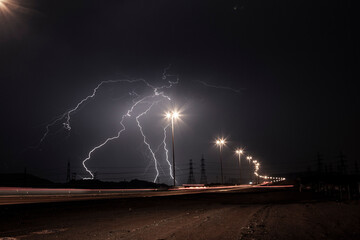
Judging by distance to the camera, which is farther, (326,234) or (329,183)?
(329,183)

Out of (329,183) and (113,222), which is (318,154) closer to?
(329,183)

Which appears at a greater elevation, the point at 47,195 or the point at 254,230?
the point at 47,195

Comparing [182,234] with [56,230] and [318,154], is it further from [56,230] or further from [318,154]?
[318,154]

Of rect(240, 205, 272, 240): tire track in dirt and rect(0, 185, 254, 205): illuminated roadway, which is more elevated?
rect(0, 185, 254, 205): illuminated roadway

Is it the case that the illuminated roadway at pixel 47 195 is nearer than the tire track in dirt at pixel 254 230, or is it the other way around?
the tire track in dirt at pixel 254 230

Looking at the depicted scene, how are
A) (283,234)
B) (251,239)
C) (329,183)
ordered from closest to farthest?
(251,239) < (283,234) < (329,183)

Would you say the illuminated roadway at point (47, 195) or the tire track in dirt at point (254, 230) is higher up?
the illuminated roadway at point (47, 195)

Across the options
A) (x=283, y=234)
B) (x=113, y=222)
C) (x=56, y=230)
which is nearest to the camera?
(x=283, y=234)

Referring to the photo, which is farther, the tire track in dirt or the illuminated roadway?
the illuminated roadway

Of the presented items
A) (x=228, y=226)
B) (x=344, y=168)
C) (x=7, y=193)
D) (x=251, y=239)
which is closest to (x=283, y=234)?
(x=251, y=239)

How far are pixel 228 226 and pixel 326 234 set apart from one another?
2.69 m

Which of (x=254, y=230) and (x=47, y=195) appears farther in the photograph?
(x=47, y=195)

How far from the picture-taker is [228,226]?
10.1 meters

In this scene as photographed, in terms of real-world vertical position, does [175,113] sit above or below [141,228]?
above
